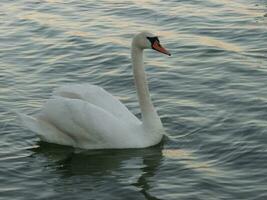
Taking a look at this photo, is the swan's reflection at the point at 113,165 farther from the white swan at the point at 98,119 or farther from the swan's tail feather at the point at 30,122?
the swan's tail feather at the point at 30,122

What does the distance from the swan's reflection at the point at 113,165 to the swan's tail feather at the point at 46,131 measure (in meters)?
0.11

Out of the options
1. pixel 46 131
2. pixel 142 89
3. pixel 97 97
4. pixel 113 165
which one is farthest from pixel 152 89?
pixel 113 165

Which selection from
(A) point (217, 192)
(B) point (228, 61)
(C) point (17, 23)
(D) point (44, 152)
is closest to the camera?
(A) point (217, 192)

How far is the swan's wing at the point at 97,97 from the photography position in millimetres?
10977

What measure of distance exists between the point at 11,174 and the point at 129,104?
321 centimetres

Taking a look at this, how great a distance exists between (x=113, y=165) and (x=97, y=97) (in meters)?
1.16

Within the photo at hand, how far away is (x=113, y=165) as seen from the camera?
33.9 feet

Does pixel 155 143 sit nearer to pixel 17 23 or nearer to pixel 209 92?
pixel 209 92

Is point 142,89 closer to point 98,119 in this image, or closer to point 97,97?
point 97,97

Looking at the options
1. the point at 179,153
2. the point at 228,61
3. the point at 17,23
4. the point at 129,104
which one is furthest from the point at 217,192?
the point at 17,23

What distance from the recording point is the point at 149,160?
34.3 ft

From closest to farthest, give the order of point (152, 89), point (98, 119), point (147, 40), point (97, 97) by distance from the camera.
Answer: point (98, 119), point (147, 40), point (97, 97), point (152, 89)

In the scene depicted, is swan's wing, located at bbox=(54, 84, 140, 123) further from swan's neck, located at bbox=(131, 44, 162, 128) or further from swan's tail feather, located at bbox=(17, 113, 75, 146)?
swan's tail feather, located at bbox=(17, 113, 75, 146)

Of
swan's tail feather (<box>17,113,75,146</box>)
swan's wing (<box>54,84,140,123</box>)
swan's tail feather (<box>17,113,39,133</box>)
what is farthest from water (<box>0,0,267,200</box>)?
swan's wing (<box>54,84,140,123</box>)
